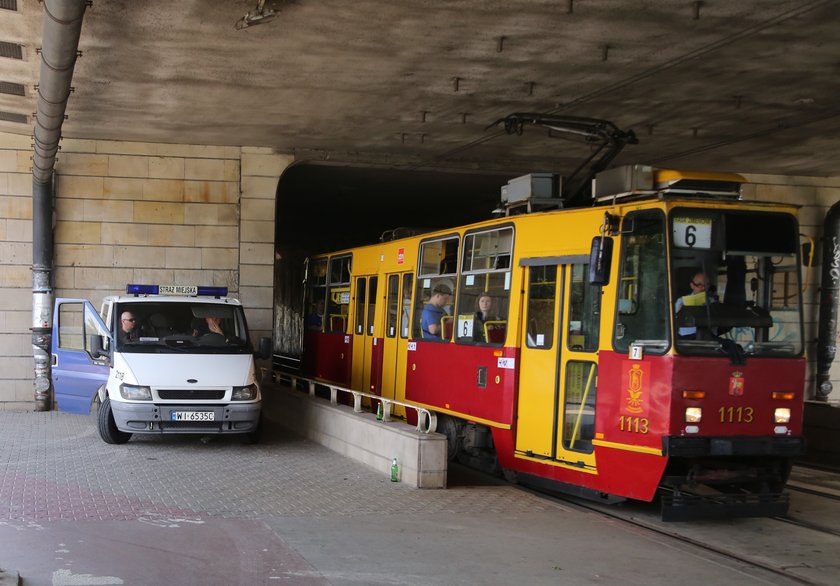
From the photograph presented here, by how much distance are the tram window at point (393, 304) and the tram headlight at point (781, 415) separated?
706cm

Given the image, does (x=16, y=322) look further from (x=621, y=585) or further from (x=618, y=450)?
(x=621, y=585)

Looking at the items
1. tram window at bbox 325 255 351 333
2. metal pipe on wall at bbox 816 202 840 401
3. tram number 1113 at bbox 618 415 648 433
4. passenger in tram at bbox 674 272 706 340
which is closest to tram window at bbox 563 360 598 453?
tram number 1113 at bbox 618 415 648 433

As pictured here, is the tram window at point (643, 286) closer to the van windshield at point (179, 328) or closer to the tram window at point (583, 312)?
the tram window at point (583, 312)

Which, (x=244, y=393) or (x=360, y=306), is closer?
(x=244, y=393)

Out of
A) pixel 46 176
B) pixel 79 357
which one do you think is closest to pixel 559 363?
pixel 79 357

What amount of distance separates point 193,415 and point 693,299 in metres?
7.22

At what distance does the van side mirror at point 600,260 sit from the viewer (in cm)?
962

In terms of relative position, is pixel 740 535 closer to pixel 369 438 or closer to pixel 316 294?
pixel 369 438

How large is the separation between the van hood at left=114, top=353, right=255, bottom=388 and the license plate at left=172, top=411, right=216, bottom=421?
1.18 feet

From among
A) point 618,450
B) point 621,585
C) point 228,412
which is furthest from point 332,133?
point 621,585

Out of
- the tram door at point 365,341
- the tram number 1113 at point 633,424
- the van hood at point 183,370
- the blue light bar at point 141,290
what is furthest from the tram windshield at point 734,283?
the blue light bar at point 141,290

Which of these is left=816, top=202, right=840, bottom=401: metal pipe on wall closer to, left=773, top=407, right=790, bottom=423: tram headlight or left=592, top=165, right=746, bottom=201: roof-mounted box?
left=592, top=165, right=746, bottom=201: roof-mounted box

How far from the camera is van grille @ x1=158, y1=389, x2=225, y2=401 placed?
528 inches

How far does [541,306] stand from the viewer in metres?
11.0
